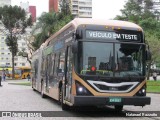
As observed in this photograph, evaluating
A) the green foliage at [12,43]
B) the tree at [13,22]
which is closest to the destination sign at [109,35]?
the tree at [13,22]

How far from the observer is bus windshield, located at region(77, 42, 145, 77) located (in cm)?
1418

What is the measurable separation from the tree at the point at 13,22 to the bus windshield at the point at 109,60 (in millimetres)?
64036

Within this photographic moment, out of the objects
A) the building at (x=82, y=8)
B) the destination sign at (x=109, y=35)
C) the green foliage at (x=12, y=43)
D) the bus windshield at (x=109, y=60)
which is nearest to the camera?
the bus windshield at (x=109, y=60)

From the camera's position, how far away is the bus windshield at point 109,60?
1418cm

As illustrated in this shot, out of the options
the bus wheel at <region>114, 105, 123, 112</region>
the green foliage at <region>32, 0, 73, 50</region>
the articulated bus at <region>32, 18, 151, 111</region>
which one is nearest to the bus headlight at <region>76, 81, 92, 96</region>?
the articulated bus at <region>32, 18, 151, 111</region>

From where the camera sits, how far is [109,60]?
46.9ft

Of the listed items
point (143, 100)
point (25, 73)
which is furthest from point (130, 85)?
point (25, 73)

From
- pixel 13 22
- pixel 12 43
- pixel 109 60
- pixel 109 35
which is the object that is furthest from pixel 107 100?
pixel 12 43

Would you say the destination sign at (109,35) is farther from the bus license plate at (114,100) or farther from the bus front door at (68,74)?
the bus license plate at (114,100)

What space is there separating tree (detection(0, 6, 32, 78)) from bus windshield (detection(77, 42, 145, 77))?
64036mm

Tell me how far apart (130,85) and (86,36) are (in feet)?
7.28

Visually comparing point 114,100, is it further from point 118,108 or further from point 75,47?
point 118,108

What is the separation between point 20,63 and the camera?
15238 cm

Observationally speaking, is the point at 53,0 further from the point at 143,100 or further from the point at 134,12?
the point at 143,100
